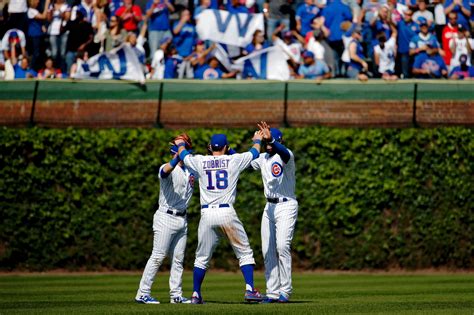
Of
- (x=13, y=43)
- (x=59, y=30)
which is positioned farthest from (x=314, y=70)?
(x=13, y=43)

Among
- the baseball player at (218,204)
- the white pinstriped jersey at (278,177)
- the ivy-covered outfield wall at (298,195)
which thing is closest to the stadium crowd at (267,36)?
the ivy-covered outfield wall at (298,195)

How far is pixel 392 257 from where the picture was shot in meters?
19.9

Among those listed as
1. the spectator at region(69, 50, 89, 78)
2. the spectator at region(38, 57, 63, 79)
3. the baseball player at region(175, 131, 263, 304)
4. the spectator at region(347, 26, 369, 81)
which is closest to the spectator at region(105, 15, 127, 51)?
the spectator at region(69, 50, 89, 78)

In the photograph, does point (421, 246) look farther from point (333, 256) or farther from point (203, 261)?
point (203, 261)

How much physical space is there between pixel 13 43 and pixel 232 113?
5.38m

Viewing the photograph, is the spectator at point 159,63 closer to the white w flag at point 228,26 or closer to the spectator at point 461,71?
the white w flag at point 228,26

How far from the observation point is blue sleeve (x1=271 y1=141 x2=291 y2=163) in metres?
11.6

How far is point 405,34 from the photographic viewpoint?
→ 20.8 meters

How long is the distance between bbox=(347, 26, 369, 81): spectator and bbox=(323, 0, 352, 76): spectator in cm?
28

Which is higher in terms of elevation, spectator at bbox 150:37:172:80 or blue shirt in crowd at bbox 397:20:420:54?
blue shirt in crowd at bbox 397:20:420:54

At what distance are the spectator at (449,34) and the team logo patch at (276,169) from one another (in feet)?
33.9

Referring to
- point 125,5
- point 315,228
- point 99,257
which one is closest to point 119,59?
point 125,5

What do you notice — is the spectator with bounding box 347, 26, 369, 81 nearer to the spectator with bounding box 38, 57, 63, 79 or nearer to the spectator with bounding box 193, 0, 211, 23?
the spectator with bounding box 193, 0, 211, 23

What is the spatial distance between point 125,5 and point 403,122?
6.91 metres
